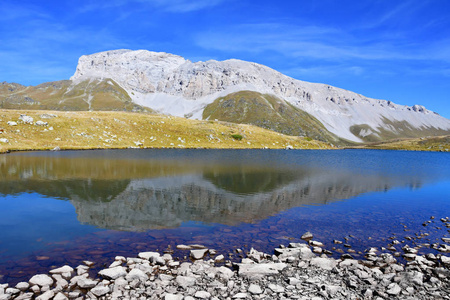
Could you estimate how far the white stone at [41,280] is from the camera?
14.3m

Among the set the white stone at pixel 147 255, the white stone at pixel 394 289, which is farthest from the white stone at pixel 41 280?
the white stone at pixel 394 289

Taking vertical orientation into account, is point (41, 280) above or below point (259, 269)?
below

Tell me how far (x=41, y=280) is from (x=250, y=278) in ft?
36.6

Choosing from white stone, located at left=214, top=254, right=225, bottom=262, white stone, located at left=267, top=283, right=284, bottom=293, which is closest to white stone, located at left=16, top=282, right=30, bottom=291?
white stone, located at left=214, top=254, right=225, bottom=262

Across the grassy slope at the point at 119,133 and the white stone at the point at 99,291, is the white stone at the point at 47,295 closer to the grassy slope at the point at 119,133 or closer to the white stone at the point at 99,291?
Result: the white stone at the point at 99,291

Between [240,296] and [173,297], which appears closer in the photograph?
[173,297]

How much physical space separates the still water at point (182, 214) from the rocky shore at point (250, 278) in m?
1.57

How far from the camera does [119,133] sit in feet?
399

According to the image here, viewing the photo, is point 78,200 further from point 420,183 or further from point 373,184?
point 420,183

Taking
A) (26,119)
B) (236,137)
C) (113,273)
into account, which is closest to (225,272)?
(113,273)

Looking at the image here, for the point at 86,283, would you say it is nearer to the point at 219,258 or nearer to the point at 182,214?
the point at 219,258

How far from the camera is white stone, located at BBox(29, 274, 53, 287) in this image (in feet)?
47.0

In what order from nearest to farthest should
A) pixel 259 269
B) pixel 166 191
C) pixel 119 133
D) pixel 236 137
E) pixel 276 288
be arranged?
pixel 276 288
pixel 259 269
pixel 166 191
pixel 119 133
pixel 236 137

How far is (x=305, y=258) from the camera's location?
18.5 metres
